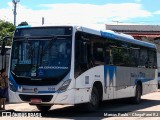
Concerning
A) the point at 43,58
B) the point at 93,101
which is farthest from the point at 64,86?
the point at 93,101

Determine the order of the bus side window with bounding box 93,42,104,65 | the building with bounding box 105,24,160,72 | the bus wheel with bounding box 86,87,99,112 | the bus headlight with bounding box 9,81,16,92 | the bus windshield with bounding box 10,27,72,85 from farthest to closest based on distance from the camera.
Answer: the building with bounding box 105,24,160,72 < the bus side window with bounding box 93,42,104,65 < the bus wheel with bounding box 86,87,99,112 < the bus headlight with bounding box 9,81,16,92 < the bus windshield with bounding box 10,27,72,85

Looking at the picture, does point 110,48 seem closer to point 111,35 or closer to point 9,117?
point 111,35

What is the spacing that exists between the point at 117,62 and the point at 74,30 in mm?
4407

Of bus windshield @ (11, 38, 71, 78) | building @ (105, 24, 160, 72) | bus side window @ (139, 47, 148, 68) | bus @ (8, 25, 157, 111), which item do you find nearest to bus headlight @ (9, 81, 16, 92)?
bus @ (8, 25, 157, 111)

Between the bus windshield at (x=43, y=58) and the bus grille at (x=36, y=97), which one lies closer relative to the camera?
the bus grille at (x=36, y=97)

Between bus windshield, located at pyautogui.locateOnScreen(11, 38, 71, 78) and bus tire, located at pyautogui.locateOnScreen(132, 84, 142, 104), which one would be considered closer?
bus windshield, located at pyautogui.locateOnScreen(11, 38, 71, 78)

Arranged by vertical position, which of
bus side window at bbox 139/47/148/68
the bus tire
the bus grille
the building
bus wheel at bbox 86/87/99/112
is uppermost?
the building

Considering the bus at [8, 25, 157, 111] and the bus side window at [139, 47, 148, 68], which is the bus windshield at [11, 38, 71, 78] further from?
the bus side window at [139, 47, 148, 68]

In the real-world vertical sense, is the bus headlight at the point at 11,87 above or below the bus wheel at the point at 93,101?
above

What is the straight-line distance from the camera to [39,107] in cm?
1641

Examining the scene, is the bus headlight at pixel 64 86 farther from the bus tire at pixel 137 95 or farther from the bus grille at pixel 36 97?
the bus tire at pixel 137 95

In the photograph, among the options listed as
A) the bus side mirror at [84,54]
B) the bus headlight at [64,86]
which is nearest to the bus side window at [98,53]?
the bus side mirror at [84,54]

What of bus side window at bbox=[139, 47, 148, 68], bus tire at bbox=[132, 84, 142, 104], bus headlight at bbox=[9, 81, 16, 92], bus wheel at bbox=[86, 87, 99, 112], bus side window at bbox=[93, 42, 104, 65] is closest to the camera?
bus headlight at bbox=[9, 81, 16, 92]

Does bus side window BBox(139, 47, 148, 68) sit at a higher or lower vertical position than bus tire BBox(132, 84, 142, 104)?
higher
